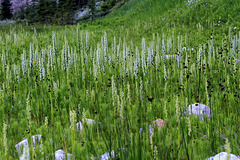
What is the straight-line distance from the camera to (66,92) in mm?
4297

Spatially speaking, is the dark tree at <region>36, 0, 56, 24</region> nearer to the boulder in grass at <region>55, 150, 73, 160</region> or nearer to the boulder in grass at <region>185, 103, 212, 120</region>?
the boulder in grass at <region>185, 103, 212, 120</region>

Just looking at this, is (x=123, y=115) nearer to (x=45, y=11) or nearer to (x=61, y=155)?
(x=61, y=155)

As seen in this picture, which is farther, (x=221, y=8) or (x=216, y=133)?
(x=221, y=8)

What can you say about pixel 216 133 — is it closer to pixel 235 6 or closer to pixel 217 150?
pixel 217 150

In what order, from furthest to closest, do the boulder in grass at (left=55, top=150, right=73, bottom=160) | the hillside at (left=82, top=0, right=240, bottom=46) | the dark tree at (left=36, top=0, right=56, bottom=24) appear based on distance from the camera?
the dark tree at (left=36, top=0, right=56, bottom=24) < the hillside at (left=82, top=0, right=240, bottom=46) < the boulder in grass at (left=55, top=150, right=73, bottom=160)

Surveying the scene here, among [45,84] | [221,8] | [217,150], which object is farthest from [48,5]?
[217,150]

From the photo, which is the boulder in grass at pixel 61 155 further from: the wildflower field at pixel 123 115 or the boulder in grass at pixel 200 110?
the boulder in grass at pixel 200 110

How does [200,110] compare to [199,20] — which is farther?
[199,20]

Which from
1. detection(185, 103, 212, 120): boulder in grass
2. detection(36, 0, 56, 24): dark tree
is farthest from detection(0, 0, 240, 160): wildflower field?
detection(36, 0, 56, 24): dark tree

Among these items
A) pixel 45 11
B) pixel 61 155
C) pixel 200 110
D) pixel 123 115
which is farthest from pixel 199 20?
pixel 45 11

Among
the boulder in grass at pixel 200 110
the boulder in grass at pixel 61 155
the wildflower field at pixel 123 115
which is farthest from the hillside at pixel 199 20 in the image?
the boulder in grass at pixel 61 155

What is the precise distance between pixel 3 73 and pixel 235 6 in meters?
11.6

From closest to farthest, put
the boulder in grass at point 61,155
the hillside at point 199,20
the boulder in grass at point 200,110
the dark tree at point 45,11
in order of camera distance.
Result: the boulder in grass at point 61,155
the boulder in grass at point 200,110
the hillside at point 199,20
the dark tree at point 45,11

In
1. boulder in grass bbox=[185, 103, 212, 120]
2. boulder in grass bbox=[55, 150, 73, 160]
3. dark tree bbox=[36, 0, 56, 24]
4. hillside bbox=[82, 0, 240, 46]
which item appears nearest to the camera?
boulder in grass bbox=[55, 150, 73, 160]
